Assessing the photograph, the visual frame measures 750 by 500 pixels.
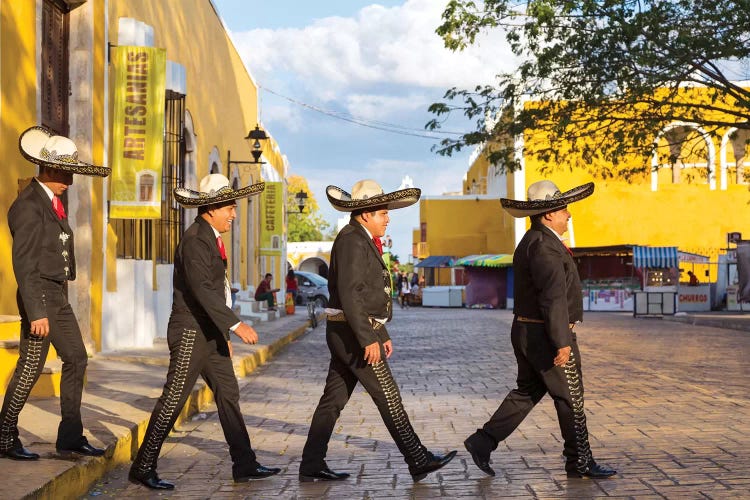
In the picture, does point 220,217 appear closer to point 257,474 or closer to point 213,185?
point 213,185

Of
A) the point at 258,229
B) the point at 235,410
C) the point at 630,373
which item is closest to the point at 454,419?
the point at 235,410

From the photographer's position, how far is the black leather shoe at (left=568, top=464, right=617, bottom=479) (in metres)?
6.63

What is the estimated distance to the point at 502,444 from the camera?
8.12 meters

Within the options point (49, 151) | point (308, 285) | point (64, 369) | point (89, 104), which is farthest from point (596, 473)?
point (308, 285)

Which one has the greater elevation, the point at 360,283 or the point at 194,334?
the point at 360,283

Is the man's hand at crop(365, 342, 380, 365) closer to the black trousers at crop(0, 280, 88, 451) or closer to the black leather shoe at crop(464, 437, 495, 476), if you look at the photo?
the black leather shoe at crop(464, 437, 495, 476)

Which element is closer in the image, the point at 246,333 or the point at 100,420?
the point at 246,333

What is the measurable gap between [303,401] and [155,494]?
15.9 feet

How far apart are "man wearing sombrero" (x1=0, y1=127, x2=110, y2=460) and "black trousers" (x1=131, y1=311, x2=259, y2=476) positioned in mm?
481

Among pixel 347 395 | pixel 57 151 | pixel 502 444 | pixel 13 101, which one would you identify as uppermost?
pixel 13 101

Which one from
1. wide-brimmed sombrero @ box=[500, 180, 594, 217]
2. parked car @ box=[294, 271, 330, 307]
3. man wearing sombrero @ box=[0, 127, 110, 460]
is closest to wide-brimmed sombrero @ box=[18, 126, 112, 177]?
man wearing sombrero @ box=[0, 127, 110, 460]

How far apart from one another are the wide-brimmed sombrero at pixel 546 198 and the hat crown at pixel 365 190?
0.73m

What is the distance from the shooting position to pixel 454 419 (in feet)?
31.7

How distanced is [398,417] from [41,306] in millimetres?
2075
